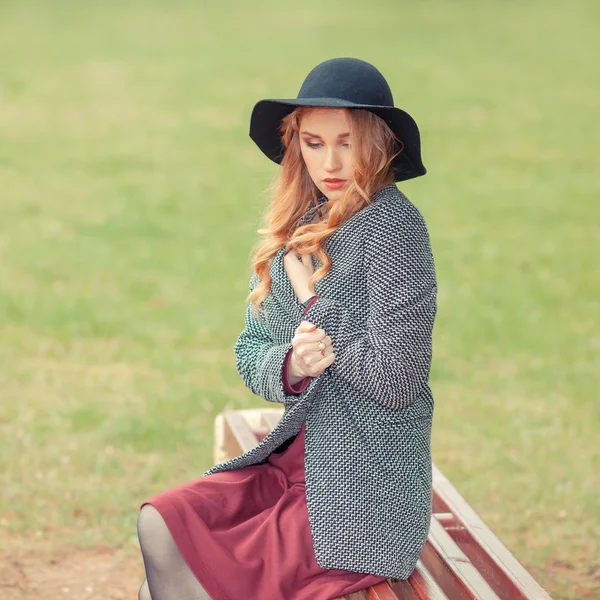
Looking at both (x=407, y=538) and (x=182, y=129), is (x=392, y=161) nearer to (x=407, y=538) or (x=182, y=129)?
(x=407, y=538)

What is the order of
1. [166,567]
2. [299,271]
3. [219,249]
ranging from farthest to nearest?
[219,249] → [299,271] → [166,567]

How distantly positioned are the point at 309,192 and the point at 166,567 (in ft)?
3.45

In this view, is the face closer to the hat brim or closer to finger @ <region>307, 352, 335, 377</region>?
the hat brim

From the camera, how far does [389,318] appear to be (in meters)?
2.53

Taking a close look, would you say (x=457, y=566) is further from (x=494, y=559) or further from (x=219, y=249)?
(x=219, y=249)

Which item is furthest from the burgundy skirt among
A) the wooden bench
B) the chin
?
the chin

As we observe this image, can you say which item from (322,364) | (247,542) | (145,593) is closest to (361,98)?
(322,364)

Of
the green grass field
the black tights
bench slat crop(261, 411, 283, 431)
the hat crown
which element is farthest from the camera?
the green grass field

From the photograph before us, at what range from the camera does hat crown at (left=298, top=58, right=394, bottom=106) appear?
262cm

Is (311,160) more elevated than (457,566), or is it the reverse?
(311,160)

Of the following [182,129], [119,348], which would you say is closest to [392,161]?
[119,348]

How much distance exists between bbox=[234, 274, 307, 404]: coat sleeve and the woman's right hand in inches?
3.5

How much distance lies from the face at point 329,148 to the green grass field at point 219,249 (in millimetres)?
1699

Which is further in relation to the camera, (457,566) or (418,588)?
(457,566)
